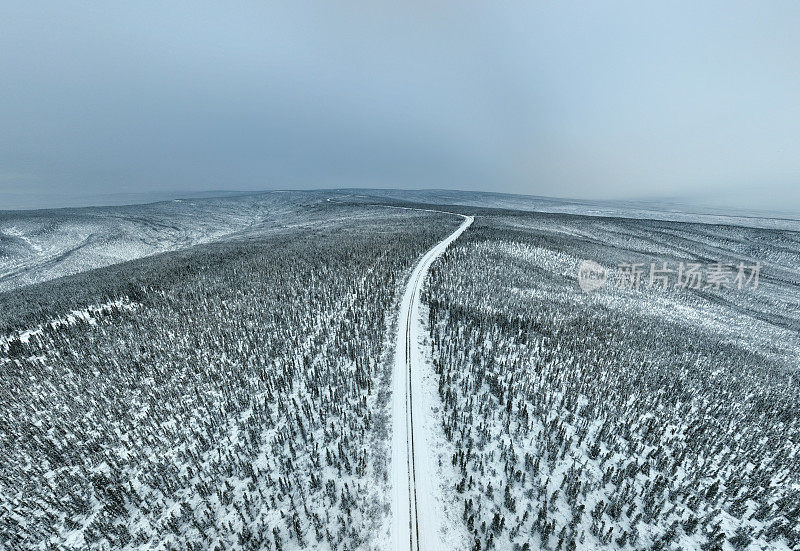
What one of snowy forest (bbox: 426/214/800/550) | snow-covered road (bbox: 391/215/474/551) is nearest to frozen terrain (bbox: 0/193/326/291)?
snow-covered road (bbox: 391/215/474/551)

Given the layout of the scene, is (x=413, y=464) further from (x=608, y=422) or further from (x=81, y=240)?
(x=81, y=240)

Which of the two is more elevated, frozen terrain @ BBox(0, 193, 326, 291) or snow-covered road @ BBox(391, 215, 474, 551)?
frozen terrain @ BBox(0, 193, 326, 291)

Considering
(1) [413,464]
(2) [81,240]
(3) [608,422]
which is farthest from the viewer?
(2) [81,240]

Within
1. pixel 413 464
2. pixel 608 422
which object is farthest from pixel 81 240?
pixel 608 422

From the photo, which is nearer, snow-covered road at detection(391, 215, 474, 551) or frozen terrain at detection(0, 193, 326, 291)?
snow-covered road at detection(391, 215, 474, 551)

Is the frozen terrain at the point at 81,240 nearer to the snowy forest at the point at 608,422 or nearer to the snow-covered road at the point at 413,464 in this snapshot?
the snow-covered road at the point at 413,464

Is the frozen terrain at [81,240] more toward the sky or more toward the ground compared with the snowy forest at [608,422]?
more toward the sky

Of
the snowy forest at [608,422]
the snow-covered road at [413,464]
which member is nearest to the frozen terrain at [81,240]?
the snow-covered road at [413,464]

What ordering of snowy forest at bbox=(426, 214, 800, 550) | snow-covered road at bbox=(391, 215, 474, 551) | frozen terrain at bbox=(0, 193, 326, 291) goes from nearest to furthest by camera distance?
1. snow-covered road at bbox=(391, 215, 474, 551)
2. snowy forest at bbox=(426, 214, 800, 550)
3. frozen terrain at bbox=(0, 193, 326, 291)

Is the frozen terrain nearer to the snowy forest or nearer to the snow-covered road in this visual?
the snow-covered road
